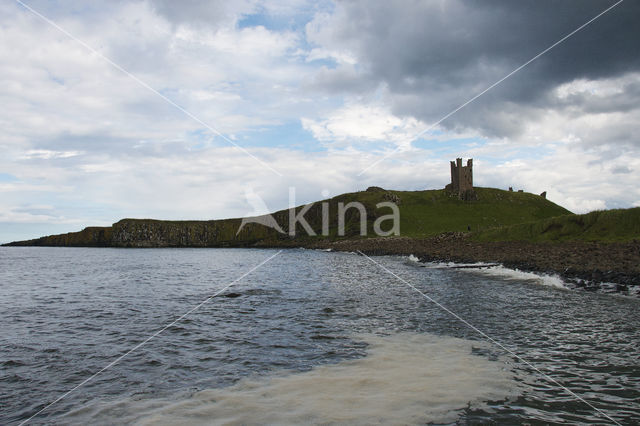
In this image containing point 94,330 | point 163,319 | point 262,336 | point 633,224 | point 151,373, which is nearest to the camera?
point 151,373

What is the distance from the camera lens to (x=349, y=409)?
7984mm

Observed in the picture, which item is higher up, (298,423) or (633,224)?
(633,224)

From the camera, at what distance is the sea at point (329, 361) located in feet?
26.4

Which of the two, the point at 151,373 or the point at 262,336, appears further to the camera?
the point at 262,336

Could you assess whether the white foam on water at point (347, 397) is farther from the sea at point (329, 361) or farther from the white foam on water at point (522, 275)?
the white foam on water at point (522, 275)

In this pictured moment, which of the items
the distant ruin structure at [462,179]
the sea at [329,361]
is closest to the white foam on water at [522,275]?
the sea at [329,361]

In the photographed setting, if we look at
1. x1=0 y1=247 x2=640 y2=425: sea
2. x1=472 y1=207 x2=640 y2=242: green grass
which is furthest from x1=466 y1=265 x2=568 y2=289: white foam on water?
x1=472 y1=207 x2=640 y2=242: green grass

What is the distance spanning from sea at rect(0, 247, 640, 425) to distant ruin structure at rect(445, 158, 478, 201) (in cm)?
16927

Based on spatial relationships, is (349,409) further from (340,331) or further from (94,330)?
(94,330)

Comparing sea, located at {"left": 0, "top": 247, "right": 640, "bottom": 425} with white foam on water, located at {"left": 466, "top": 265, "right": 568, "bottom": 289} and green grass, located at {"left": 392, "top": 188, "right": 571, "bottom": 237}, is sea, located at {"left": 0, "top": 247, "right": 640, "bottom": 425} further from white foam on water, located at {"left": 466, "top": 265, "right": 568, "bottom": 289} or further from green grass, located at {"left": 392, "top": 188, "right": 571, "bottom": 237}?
green grass, located at {"left": 392, "top": 188, "right": 571, "bottom": 237}

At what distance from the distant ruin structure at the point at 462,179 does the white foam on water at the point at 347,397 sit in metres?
182

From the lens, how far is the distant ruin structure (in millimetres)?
183625

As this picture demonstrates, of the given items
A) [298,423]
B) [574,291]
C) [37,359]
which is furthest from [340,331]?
[574,291]

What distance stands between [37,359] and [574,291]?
26.6 metres
